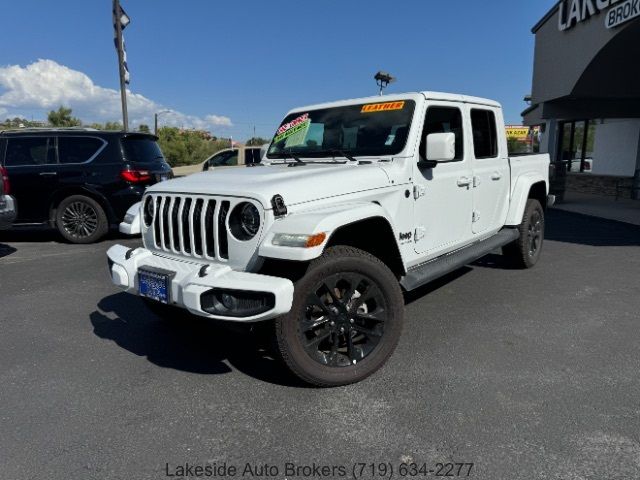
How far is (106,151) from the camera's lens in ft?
25.9

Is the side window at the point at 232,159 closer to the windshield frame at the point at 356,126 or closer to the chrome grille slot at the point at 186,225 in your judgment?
the windshield frame at the point at 356,126

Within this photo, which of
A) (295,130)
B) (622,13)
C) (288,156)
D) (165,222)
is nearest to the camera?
(165,222)

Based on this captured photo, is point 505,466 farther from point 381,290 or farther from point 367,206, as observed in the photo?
point 367,206

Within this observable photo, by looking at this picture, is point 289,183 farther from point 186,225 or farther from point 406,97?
point 406,97

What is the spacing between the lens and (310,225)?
A: 2678 mm

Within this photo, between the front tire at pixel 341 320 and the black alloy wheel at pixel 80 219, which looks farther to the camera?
the black alloy wheel at pixel 80 219

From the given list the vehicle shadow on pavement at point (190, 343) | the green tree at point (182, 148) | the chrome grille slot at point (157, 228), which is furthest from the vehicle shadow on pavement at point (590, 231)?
the green tree at point (182, 148)

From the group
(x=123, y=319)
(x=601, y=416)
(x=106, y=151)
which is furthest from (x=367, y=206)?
(x=106, y=151)

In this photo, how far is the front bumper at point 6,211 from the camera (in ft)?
21.8

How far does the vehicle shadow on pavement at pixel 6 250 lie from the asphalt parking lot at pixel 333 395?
9.51ft

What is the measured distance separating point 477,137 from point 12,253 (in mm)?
6919

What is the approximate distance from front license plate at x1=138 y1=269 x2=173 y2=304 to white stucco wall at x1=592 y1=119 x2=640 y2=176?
16.8 m

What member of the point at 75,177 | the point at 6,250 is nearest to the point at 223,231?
A: the point at 75,177

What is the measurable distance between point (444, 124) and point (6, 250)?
7.05 m
